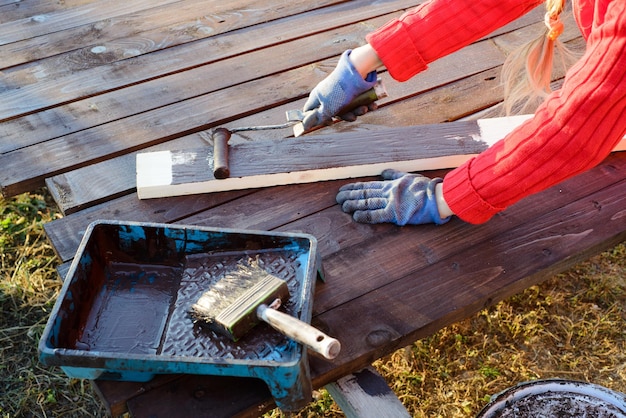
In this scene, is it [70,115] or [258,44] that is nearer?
[70,115]

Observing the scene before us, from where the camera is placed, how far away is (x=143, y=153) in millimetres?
2191

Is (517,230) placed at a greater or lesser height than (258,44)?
lesser

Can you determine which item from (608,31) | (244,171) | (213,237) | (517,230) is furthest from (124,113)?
(608,31)

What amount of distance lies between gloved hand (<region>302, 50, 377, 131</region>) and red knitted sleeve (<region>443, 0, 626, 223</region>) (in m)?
0.40

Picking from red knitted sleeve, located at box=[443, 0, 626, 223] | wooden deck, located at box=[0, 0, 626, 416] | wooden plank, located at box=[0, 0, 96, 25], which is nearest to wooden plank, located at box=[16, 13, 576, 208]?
wooden deck, located at box=[0, 0, 626, 416]

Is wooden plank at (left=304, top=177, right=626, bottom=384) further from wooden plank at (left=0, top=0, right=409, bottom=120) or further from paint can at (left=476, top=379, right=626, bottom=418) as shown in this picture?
wooden plank at (left=0, top=0, right=409, bottom=120)

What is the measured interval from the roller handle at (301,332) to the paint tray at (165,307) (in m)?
0.07

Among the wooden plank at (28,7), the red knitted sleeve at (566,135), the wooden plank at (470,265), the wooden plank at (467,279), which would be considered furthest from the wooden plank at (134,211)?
the wooden plank at (28,7)

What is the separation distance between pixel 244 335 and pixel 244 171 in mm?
681

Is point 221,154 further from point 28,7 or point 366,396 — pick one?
point 28,7

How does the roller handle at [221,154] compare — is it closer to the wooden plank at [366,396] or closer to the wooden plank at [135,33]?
the wooden plank at [366,396]

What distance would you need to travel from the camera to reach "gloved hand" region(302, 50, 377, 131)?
2.02 meters

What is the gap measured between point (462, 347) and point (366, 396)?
87 cm

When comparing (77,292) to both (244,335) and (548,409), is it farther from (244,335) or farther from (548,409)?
(548,409)
